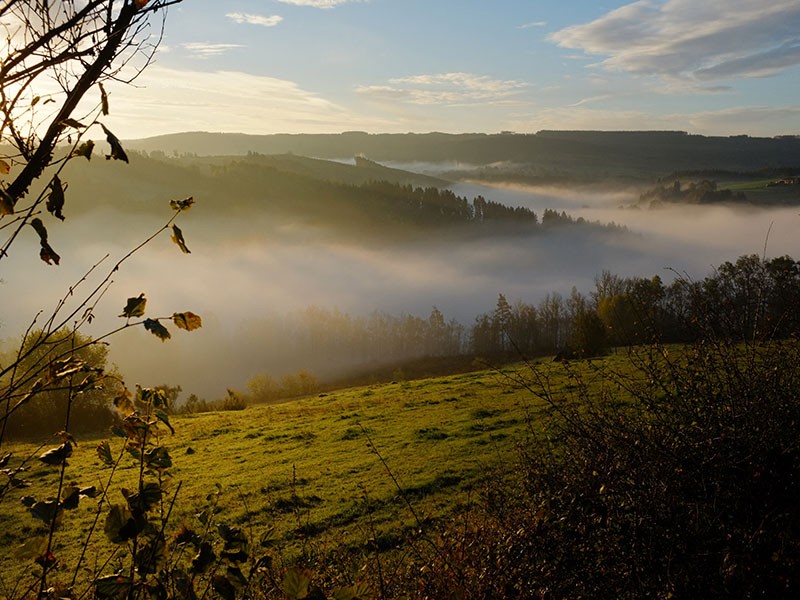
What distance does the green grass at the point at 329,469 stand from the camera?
13102mm

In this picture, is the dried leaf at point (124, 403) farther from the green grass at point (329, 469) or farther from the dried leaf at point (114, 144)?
the green grass at point (329, 469)

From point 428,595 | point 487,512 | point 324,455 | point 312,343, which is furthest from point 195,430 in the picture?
point 312,343

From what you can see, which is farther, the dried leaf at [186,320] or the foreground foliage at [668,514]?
the foreground foliage at [668,514]

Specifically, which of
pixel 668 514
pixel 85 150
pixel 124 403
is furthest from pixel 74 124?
pixel 668 514

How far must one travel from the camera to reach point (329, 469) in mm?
18781

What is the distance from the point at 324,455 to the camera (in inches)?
826

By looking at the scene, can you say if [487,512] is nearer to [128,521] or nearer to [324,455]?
[128,521]

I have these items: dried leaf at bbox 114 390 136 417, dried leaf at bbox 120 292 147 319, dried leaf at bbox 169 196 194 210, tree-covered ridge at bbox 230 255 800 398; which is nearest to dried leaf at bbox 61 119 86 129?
dried leaf at bbox 169 196 194 210

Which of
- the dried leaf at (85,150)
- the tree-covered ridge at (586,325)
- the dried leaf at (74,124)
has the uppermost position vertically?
the dried leaf at (74,124)

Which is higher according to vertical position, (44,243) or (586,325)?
(44,243)

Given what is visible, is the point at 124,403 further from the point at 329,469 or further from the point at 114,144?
the point at 329,469

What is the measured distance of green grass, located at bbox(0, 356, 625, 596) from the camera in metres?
13.1

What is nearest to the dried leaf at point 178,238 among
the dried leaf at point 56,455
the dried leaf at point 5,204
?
the dried leaf at point 5,204

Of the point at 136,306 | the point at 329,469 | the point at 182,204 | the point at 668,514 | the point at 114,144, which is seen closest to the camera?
the point at 114,144
